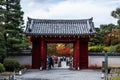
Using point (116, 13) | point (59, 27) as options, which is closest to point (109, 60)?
point (116, 13)

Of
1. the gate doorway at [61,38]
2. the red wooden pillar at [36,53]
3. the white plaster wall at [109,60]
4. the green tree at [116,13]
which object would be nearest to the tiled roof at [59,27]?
the gate doorway at [61,38]

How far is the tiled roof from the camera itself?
41.0m

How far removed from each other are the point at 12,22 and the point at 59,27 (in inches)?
251

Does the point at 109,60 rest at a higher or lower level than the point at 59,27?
lower

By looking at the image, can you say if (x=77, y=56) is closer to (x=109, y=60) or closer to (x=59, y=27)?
(x=109, y=60)

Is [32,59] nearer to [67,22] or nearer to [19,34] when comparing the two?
[19,34]

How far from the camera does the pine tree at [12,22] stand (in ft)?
126

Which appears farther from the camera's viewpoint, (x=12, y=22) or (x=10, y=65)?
(x=12, y=22)

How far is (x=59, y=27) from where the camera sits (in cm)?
4325

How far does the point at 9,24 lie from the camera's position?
127ft

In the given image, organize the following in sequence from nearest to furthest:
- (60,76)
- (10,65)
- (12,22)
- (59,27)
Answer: (60,76) → (10,65) → (12,22) → (59,27)

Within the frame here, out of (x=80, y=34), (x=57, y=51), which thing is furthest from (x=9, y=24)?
(x=57, y=51)

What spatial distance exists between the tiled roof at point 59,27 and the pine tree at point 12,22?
1.55 m

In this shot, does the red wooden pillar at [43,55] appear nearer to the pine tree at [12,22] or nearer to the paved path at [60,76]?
the pine tree at [12,22]
